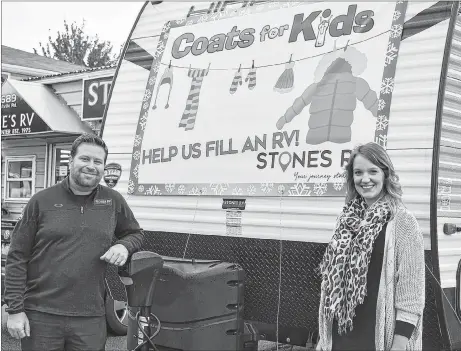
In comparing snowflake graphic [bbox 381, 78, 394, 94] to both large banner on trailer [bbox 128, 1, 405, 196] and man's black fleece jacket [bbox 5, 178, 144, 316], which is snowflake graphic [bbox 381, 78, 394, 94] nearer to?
large banner on trailer [bbox 128, 1, 405, 196]

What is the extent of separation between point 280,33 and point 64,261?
2.23 m

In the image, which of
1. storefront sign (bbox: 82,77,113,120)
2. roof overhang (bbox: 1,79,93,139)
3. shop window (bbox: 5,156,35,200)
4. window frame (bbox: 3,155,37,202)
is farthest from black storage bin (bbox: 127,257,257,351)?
shop window (bbox: 5,156,35,200)

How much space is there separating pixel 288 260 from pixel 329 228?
1.22 ft

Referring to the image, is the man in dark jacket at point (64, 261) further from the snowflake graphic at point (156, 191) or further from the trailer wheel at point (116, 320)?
the trailer wheel at point (116, 320)

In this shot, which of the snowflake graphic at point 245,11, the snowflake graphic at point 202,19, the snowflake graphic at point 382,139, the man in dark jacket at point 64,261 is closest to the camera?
the man in dark jacket at point 64,261

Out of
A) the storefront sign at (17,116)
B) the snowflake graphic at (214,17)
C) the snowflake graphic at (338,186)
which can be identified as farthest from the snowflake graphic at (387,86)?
the storefront sign at (17,116)

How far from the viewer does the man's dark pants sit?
3.48 metres

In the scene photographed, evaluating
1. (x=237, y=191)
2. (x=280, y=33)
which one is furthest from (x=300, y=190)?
(x=280, y=33)

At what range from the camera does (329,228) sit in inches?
165

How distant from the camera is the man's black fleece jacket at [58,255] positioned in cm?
352

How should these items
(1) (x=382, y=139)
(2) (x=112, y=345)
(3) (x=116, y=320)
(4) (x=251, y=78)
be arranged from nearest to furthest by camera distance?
1. (1) (x=382, y=139)
2. (4) (x=251, y=78)
3. (2) (x=112, y=345)
4. (3) (x=116, y=320)

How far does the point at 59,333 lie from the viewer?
351 centimetres

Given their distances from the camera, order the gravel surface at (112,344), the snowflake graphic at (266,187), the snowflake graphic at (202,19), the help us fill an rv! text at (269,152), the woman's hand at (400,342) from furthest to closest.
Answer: the gravel surface at (112,344) < the snowflake graphic at (202,19) < the snowflake graphic at (266,187) < the help us fill an rv! text at (269,152) < the woman's hand at (400,342)

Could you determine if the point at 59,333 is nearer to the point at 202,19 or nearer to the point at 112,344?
the point at 202,19
